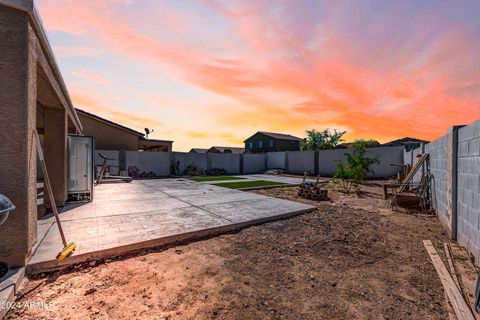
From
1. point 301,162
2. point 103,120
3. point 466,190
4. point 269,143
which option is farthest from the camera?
point 269,143

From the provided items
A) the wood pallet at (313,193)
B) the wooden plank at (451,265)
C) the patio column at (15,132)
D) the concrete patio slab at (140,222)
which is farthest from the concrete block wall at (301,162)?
the patio column at (15,132)

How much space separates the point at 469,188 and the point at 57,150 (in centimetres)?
966

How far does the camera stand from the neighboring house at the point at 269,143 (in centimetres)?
3644

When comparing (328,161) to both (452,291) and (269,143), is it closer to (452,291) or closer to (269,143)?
(269,143)

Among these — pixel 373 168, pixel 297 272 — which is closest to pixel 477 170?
pixel 297 272

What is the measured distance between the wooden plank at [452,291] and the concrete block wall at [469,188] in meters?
0.56

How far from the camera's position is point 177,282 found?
3.01 metres

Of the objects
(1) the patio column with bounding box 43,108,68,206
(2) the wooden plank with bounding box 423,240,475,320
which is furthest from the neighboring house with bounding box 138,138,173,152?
(2) the wooden plank with bounding box 423,240,475,320

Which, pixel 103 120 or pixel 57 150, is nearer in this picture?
pixel 57 150

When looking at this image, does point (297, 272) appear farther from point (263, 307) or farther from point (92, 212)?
point (92, 212)

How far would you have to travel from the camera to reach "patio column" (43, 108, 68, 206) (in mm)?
6520

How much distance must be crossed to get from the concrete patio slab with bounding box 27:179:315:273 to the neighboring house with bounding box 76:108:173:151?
11747 mm

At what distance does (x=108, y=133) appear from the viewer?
1833 cm

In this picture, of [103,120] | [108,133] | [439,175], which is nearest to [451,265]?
[439,175]
